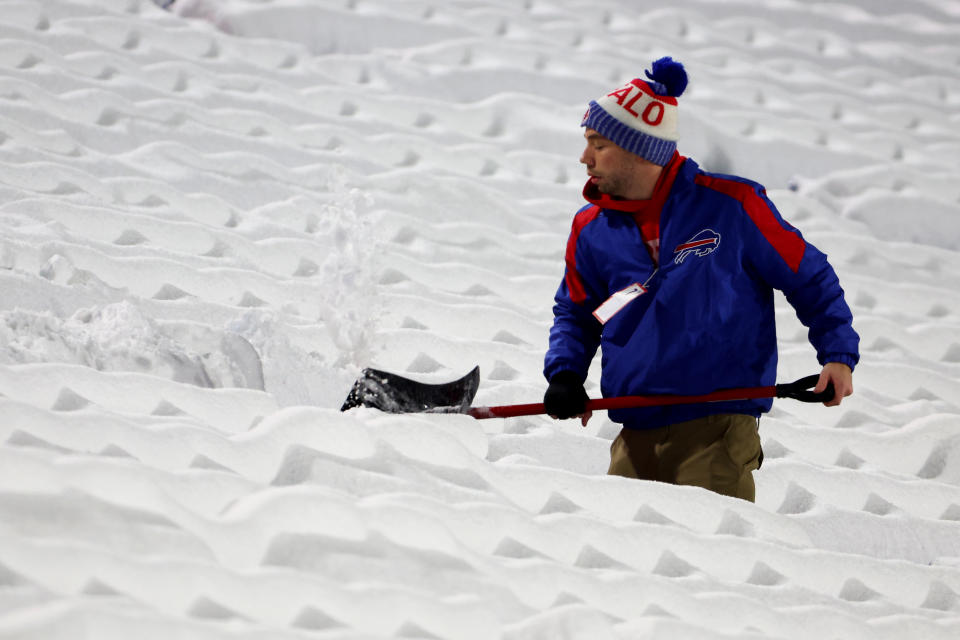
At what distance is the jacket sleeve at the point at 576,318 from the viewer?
2115 mm

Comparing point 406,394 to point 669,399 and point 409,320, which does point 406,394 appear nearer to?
point 669,399

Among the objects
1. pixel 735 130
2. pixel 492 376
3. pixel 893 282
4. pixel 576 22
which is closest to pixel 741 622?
pixel 492 376

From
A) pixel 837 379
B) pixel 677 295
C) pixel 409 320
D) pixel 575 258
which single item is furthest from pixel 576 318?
pixel 409 320

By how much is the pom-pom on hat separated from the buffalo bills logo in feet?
0.60

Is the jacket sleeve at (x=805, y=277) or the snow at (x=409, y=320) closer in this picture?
the snow at (x=409, y=320)

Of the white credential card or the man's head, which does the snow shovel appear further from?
the man's head

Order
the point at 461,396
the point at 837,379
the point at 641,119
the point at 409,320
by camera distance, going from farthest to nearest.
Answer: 1. the point at 409,320
2. the point at 461,396
3. the point at 641,119
4. the point at 837,379

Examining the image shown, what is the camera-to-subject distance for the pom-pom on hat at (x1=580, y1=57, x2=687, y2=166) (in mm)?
2029

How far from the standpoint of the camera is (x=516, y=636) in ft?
4.71

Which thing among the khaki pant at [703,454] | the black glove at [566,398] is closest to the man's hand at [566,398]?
the black glove at [566,398]

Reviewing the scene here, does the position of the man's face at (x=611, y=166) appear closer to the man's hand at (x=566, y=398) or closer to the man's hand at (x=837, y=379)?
the man's hand at (x=566, y=398)

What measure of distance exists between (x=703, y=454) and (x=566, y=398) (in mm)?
302

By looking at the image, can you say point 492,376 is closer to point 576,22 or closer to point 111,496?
point 111,496

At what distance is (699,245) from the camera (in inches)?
78.3
